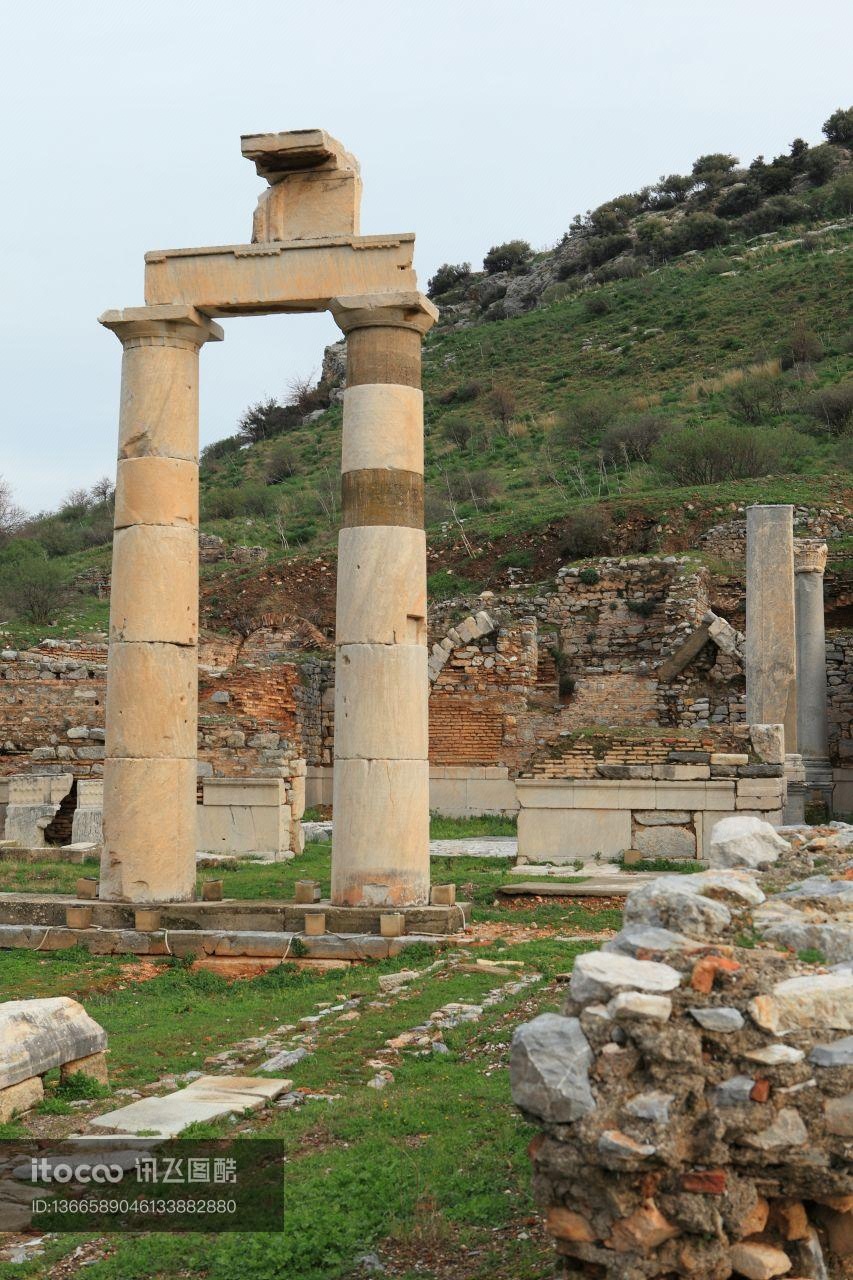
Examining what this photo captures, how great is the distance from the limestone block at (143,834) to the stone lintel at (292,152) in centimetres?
562

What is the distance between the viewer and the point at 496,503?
135 feet

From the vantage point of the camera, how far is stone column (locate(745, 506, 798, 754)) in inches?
867

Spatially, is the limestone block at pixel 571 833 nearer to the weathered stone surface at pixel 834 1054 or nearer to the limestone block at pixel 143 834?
the limestone block at pixel 143 834

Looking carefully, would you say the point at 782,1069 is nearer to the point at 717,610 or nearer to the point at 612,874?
the point at 612,874

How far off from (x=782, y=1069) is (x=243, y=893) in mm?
9906

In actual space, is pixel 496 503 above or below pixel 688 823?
Result: above

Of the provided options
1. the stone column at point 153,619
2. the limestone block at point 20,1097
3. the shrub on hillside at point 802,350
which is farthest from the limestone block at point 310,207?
the shrub on hillside at point 802,350

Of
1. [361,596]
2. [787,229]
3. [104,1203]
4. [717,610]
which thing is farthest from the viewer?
[787,229]

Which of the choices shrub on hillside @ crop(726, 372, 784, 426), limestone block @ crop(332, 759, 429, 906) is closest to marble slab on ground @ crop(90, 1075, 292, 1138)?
limestone block @ crop(332, 759, 429, 906)

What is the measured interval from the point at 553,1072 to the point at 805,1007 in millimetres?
882

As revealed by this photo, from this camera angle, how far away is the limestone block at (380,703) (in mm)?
11641

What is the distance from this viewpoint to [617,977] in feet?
14.3

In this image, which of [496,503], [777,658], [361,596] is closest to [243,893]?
[361,596]

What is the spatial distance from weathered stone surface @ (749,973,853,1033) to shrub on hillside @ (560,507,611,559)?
29781mm
